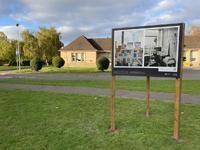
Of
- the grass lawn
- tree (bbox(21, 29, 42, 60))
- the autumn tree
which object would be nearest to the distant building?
tree (bbox(21, 29, 42, 60))

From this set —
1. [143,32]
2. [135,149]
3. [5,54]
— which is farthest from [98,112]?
[5,54]

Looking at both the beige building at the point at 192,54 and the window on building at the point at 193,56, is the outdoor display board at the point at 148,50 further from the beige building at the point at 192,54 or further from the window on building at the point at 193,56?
the window on building at the point at 193,56

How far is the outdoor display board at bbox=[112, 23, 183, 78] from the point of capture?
299cm

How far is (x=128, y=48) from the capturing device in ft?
11.1

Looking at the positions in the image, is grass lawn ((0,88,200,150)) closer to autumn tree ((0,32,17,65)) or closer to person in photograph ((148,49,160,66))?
person in photograph ((148,49,160,66))

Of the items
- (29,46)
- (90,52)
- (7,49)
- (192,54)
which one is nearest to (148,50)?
(90,52)

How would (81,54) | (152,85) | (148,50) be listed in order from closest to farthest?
(148,50)
(152,85)
(81,54)

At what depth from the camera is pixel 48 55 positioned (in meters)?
39.4

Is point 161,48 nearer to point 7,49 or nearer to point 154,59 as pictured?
point 154,59

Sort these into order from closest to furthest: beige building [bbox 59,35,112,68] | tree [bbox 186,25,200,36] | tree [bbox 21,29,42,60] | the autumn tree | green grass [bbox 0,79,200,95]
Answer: green grass [bbox 0,79,200,95], tree [bbox 21,29,42,60], beige building [bbox 59,35,112,68], the autumn tree, tree [bbox 186,25,200,36]

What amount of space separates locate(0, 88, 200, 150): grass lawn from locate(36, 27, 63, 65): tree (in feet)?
116

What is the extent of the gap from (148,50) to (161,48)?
0.26 meters

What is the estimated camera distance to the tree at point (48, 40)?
37500 mm

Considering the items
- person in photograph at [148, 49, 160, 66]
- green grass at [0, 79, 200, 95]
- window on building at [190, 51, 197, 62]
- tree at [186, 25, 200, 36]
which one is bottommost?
green grass at [0, 79, 200, 95]
